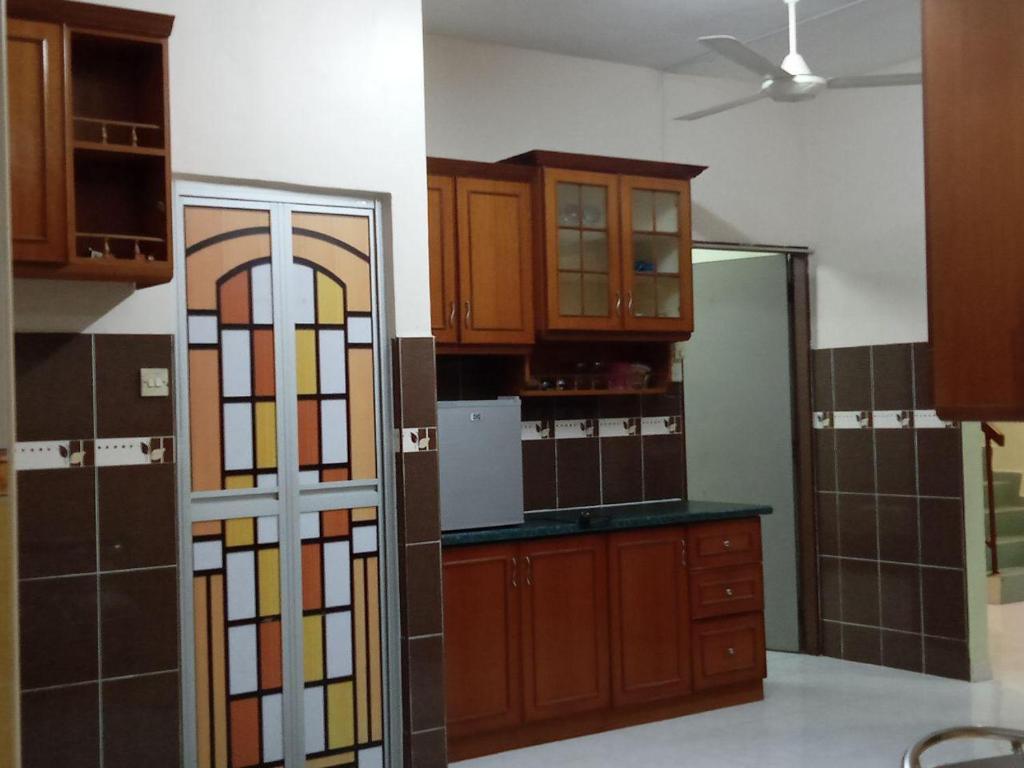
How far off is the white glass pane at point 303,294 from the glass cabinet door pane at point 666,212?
199 centimetres

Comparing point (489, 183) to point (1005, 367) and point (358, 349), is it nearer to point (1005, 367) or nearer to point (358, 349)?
point (358, 349)

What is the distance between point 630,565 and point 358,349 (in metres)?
1.65

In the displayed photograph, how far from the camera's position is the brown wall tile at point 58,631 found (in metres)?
3.27

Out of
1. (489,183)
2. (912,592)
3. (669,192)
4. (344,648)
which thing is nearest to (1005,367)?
(344,648)

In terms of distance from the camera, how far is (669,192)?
5297 millimetres

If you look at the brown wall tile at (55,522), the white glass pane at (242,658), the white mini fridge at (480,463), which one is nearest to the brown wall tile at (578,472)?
the white mini fridge at (480,463)

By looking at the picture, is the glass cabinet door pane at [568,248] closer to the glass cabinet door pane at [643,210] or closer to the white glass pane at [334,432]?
the glass cabinet door pane at [643,210]

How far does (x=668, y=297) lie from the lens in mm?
5238

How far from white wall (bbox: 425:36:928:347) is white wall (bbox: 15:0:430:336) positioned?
1.02 meters

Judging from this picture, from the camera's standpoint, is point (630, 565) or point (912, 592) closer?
point (630, 565)

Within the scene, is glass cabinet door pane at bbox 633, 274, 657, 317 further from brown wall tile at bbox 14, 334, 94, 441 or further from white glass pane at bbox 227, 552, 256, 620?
brown wall tile at bbox 14, 334, 94, 441

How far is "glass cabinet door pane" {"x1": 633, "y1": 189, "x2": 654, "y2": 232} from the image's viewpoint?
518 cm

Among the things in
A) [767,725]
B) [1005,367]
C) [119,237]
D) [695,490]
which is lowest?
[767,725]

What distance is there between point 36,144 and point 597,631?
9.60ft
